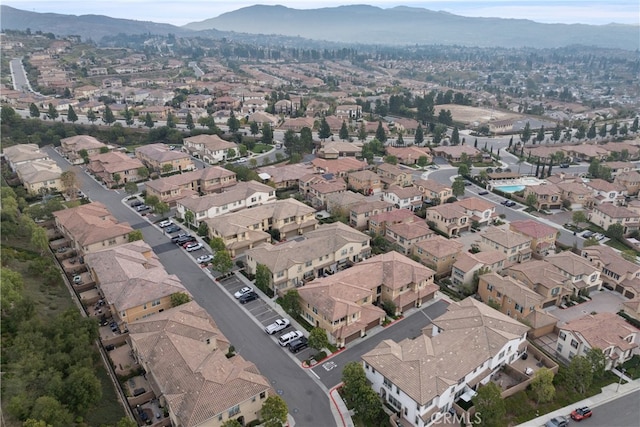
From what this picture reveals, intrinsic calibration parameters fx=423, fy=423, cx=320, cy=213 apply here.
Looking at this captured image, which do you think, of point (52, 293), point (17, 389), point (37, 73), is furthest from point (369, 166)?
point (37, 73)

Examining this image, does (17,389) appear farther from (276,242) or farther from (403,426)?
(276,242)

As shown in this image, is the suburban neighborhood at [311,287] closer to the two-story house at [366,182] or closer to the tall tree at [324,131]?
the two-story house at [366,182]

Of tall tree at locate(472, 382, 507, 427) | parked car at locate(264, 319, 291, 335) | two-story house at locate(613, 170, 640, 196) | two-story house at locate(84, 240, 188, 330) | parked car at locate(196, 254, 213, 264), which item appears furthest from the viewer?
two-story house at locate(613, 170, 640, 196)

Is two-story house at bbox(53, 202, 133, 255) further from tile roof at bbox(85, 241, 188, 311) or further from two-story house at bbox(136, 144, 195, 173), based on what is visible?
two-story house at bbox(136, 144, 195, 173)

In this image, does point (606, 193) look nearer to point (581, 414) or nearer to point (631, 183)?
point (631, 183)

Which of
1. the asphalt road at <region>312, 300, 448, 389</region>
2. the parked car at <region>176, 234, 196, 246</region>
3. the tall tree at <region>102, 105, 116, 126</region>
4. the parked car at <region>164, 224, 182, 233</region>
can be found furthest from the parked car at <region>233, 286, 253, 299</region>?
the tall tree at <region>102, 105, 116, 126</region>

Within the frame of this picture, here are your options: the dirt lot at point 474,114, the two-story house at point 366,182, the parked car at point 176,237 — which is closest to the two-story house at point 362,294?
the parked car at point 176,237

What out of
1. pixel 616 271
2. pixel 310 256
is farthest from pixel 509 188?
pixel 310 256
